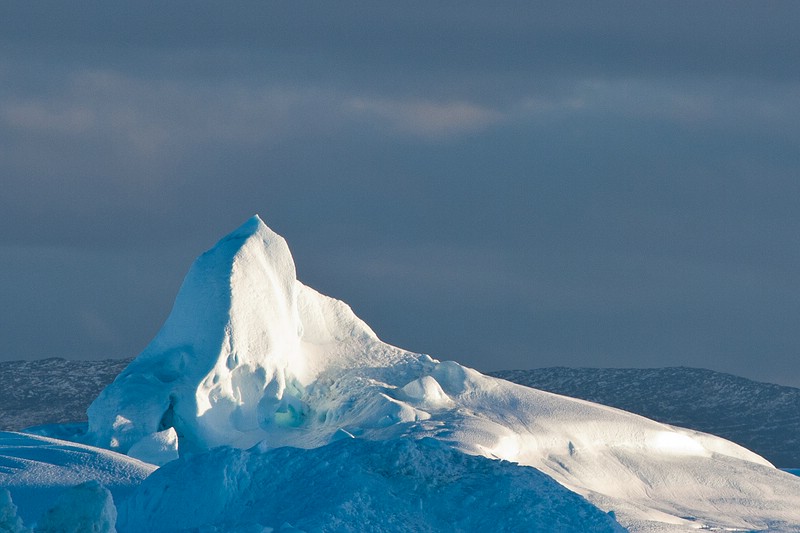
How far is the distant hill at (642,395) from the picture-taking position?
46.3m

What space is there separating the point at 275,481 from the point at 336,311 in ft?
38.2

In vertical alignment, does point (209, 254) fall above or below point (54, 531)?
above

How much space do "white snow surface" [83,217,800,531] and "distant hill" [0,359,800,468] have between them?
2130 cm

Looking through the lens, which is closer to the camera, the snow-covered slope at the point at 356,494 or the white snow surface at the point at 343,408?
the snow-covered slope at the point at 356,494

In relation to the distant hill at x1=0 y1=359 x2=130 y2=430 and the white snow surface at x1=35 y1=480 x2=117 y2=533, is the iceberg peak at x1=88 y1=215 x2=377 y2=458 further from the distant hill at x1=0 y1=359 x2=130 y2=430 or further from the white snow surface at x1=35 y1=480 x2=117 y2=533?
A: the distant hill at x1=0 y1=359 x2=130 y2=430

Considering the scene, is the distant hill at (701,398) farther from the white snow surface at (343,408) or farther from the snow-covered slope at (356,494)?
the snow-covered slope at (356,494)

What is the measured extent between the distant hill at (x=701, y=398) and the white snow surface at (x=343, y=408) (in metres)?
21.2

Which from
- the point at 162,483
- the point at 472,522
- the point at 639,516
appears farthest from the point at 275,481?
the point at 639,516

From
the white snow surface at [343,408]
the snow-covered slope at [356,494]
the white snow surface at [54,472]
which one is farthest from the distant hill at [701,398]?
the snow-covered slope at [356,494]

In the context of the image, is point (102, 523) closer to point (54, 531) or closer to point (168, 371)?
point (54, 531)

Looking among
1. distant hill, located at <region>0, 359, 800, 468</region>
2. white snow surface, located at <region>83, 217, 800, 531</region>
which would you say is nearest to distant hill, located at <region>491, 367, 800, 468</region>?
distant hill, located at <region>0, 359, 800, 468</region>

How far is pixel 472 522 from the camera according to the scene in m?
13.4

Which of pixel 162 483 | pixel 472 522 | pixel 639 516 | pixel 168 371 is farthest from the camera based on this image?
pixel 168 371

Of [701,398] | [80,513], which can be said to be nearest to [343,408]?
[80,513]
